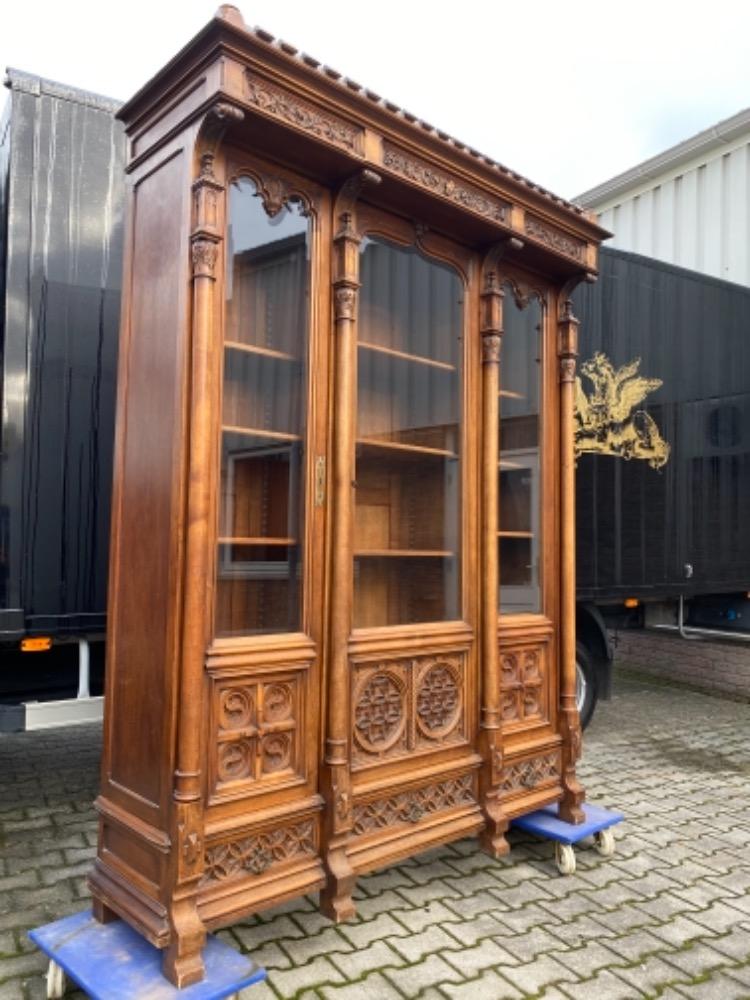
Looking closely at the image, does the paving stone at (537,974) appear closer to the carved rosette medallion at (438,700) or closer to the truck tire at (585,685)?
the carved rosette medallion at (438,700)

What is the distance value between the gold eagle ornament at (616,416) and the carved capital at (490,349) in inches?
76.6

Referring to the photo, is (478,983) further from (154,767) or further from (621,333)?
(621,333)

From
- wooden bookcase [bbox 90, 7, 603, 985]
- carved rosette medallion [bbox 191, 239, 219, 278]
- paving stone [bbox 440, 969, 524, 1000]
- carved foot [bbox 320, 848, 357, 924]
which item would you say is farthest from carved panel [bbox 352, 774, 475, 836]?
carved rosette medallion [bbox 191, 239, 219, 278]

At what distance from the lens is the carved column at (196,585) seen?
6.73 ft

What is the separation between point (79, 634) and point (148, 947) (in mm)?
1554

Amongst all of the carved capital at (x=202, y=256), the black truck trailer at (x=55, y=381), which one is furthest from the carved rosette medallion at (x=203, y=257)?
the black truck trailer at (x=55, y=381)

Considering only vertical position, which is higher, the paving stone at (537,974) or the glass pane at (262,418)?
the glass pane at (262,418)

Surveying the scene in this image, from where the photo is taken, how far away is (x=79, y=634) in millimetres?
3369

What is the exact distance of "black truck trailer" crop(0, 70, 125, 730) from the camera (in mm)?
3270

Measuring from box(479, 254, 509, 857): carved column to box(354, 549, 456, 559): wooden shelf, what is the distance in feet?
0.54

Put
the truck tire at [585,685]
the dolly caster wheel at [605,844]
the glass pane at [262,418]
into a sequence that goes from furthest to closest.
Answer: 1. the truck tire at [585,685]
2. the dolly caster wheel at [605,844]
3. the glass pane at [262,418]

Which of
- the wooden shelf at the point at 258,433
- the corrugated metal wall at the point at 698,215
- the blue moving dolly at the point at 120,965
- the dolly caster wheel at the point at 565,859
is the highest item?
the corrugated metal wall at the point at 698,215

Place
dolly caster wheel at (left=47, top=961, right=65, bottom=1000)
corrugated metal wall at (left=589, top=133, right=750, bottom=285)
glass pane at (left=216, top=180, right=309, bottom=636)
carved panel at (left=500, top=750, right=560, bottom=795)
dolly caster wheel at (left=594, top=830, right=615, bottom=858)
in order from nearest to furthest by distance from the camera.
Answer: dolly caster wheel at (left=47, top=961, right=65, bottom=1000) → glass pane at (left=216, top=180, right=309, bottom=636) → carved panel at (left=500, top=750, right=560, bottom=795) → dolly caster wheel at (left=594, top=830, right=615, bottom=858) → corrugated metal wall at (left=589, top=133, right=750, bottom=285)

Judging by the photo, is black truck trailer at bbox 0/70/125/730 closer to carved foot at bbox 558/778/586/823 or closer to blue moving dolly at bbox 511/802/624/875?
blue moving dolly at bbox 511/802/624/875
